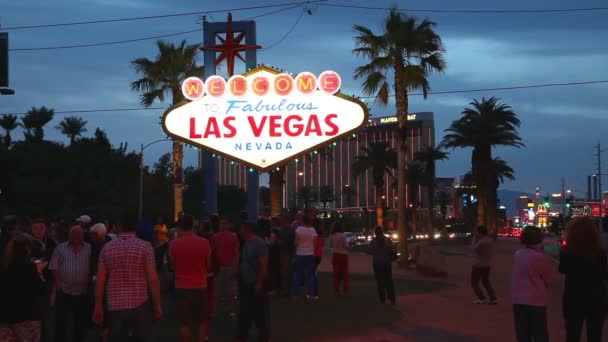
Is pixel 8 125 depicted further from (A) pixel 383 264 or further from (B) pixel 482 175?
(A) pixel 383 264

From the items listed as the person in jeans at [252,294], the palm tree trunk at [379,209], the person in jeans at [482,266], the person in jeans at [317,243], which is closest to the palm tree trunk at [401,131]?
A: the person in jeans at [317,243]

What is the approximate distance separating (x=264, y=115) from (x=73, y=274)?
1316 centimetres

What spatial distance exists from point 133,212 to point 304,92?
14.9m

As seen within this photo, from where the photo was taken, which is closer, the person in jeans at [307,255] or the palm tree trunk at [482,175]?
the person in jeans at [307,255]

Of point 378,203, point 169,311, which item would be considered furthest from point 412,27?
point 378,203

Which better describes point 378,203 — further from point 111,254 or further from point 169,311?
point 111,254

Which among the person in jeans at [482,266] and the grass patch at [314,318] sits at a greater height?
the person in jeans at [482,266]

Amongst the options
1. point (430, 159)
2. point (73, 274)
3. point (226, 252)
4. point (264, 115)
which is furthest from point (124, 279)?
point (430, 159)

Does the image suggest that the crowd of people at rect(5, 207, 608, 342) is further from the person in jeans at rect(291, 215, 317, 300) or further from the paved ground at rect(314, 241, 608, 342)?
the paved ground at rect(314, 241, 608, 342)

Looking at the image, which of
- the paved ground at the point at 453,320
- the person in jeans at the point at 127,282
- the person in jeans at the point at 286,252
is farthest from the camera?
the person in jeans at the point at 286,252

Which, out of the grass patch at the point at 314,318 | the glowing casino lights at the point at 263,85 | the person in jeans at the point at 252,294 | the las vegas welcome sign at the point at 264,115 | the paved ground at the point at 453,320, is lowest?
the paved ground at the point at 453,320

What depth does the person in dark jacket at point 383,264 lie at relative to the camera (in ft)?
55.8

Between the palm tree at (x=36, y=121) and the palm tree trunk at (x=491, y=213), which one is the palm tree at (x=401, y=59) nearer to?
the palm tree trunk at (x=491, y=213)

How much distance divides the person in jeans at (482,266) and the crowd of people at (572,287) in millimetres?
8343
